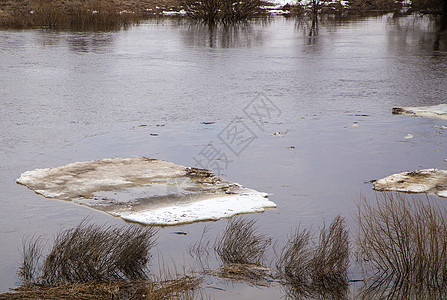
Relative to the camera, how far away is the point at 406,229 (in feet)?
14.2

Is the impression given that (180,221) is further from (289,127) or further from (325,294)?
(289,127)

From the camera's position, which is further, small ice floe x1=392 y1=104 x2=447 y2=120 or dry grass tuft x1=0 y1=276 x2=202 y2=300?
small ice floe x1=392 y1=104 x2=447 y2=120

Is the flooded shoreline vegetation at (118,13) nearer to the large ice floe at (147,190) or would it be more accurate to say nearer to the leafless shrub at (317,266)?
the large ice floe at (147,190)

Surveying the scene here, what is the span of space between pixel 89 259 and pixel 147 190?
1973 mm

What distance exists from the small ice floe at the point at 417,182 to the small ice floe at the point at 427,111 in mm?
2630

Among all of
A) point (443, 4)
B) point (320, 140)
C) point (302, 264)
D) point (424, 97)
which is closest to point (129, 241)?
point (302, 264)

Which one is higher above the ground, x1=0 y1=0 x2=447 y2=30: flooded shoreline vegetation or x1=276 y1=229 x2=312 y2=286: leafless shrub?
x1=0 y1=0 x2=447 y2=30: flooded shoreline vegetation

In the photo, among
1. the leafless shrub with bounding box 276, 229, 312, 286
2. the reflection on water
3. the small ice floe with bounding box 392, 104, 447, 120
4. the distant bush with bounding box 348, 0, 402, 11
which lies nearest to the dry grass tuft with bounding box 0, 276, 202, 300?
the leafless shrub with bounding box 276, 229, 312, 286

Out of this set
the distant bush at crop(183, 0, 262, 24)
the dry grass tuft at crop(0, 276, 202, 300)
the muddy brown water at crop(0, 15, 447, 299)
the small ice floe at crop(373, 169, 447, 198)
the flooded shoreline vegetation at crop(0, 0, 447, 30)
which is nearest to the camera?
the dry grass tuft at crop(0, 276, 202, 300)

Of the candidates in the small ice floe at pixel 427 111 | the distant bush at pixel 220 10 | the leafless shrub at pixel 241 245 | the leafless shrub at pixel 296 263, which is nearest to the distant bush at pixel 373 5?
the distant bush at pixel 220 10

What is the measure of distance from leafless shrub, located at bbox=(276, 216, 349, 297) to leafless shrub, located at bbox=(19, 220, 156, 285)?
1113 mm

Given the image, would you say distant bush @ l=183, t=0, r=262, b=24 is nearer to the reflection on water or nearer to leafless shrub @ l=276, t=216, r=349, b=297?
→ the reflection on water

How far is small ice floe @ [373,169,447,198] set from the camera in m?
6.34

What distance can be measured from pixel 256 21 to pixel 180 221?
81.7 feet
